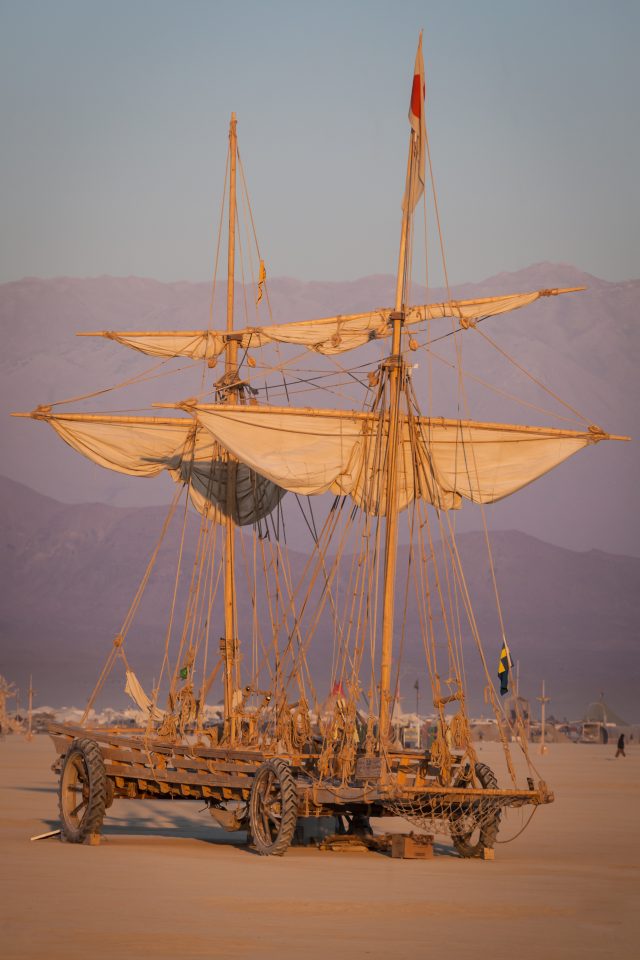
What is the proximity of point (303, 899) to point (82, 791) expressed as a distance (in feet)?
24.2

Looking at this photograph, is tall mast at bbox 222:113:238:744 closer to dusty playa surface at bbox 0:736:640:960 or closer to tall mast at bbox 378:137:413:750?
dusty playa surface at bbox 0:736:640:960

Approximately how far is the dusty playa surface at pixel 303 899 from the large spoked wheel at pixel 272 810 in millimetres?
292

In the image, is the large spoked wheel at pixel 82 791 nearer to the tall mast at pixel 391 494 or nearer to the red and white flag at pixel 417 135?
the tall mast at pixel 391 494

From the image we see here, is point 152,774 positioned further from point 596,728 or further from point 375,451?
point 596,728

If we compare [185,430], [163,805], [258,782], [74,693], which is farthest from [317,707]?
[74,693]

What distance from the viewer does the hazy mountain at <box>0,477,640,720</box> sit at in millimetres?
149375

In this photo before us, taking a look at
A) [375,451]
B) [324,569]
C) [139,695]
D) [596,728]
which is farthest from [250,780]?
[596,728]

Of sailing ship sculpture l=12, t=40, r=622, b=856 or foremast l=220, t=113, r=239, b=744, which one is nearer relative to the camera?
sailing ship sculpture l=12, t=40, r=622, b=856

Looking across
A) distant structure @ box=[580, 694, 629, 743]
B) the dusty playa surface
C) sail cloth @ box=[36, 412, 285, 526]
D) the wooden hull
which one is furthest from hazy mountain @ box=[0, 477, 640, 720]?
the dusty playa surface

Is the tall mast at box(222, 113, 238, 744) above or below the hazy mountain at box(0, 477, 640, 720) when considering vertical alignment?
below

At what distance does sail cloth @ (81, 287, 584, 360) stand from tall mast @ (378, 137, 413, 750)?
678 mm

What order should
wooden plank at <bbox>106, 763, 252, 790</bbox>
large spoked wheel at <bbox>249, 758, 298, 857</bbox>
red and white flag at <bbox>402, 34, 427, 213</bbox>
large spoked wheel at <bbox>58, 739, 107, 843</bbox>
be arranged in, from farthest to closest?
1. red and white flag at <bbox>402, 34, 427, 213</bbox>
2. wooden plank at <bbox>106, 763, 252, 790</bbox>
3. large spoked wheel at <bbox>58, 739, 107, 843</bbox>
4. large spoked wheel at <bbox>249, 758, 298, 857</bbox>

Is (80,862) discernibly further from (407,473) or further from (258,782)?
(407,473)

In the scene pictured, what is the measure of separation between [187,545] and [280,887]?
16143 cm
